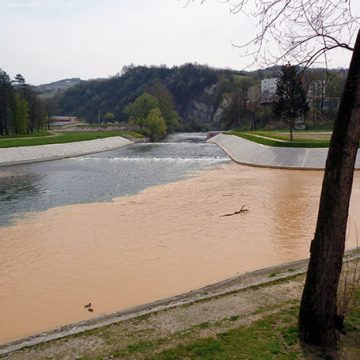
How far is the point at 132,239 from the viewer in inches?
597

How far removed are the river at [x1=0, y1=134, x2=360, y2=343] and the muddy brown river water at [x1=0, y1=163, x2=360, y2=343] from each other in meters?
0.03

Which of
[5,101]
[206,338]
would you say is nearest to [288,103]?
[206,338]

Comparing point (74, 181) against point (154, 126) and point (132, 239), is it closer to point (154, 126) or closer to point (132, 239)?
point (132, 239)

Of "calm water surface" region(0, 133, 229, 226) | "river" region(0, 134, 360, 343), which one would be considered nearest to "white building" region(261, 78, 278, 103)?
"calm water surface" region(0, 133, 229, 226)

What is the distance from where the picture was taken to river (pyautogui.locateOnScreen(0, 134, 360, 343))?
33.4ft

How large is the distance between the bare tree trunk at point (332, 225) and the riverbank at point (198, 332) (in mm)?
344

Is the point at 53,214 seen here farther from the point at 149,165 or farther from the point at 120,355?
the point at 149,165

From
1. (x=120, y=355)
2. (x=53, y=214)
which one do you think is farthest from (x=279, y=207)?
(x=120, y=355)

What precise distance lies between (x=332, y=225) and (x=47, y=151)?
5193 cm

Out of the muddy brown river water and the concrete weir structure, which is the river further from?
the concrete weir structure

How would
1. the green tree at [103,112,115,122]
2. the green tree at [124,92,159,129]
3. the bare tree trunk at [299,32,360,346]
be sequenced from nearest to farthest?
the bare tree trunk at [299,32,360,346], the green tree at [124,92,159,129], the green tree at [103,112,115,122]

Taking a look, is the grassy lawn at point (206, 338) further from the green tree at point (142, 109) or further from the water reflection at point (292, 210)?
the green tree at point (142, 109)

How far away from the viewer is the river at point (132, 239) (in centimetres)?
1020

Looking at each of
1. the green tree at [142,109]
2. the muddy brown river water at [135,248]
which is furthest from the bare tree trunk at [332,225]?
the green tree at [142,109]
